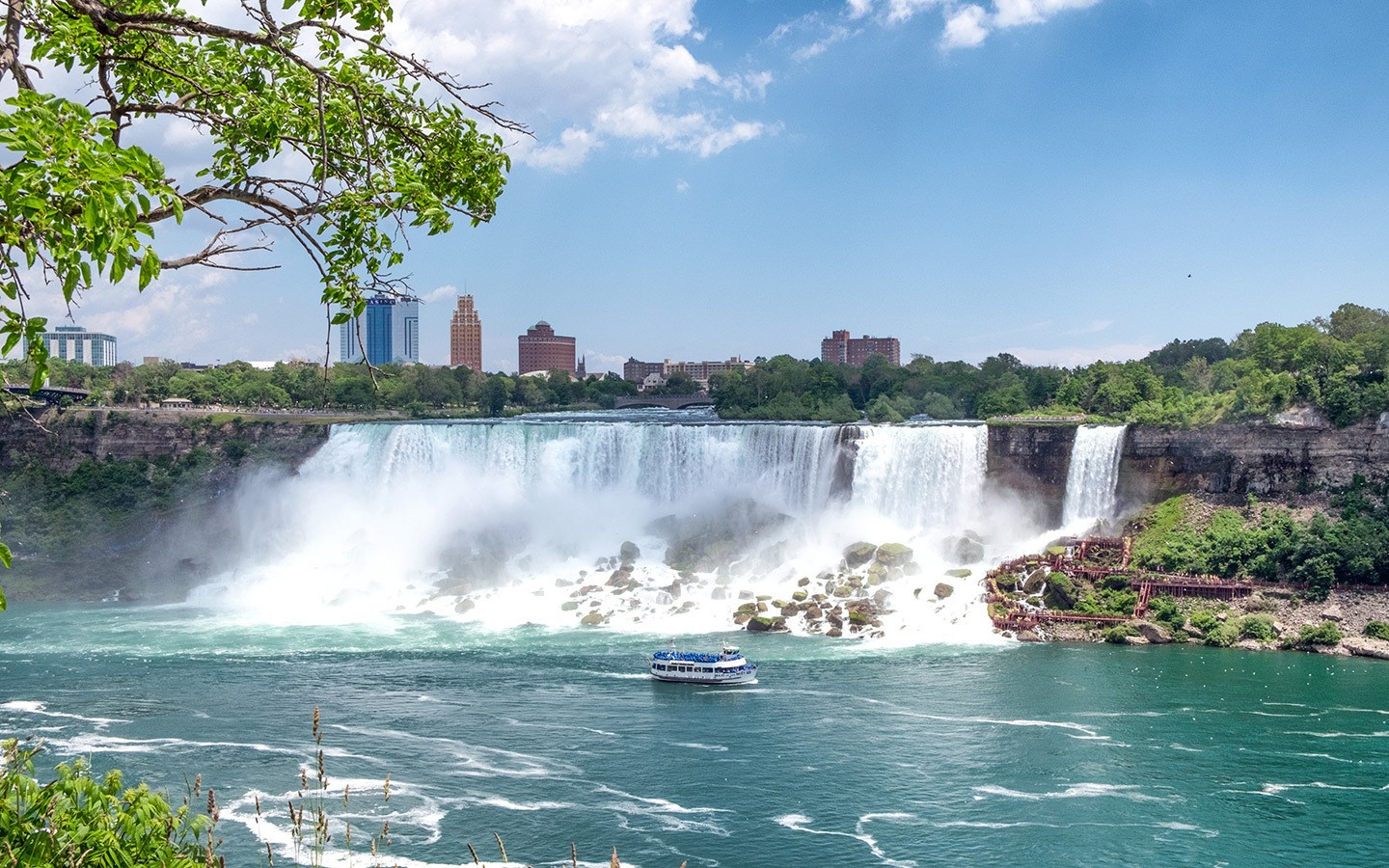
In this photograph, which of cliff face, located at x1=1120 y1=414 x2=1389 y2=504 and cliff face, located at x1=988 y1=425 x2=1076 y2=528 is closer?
cliff face, located at x1=1120 y1=414 x2=1389 y2=504

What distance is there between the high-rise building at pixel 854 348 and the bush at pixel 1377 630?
10650cm

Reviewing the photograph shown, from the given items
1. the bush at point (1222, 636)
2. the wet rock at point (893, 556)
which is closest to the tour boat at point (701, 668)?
the wet rock at point (893, 556)

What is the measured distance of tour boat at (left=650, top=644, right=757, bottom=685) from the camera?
93.2 feet

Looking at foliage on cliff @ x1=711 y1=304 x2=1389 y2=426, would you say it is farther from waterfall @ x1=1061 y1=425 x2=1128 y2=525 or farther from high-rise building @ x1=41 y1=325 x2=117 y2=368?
high-rise building @ x1=41 y1=325 x2=117 y2=368

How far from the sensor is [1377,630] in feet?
106

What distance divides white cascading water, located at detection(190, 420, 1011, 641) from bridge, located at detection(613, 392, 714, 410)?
34.2 m

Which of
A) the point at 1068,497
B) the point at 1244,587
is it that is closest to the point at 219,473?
the point at 1068,497

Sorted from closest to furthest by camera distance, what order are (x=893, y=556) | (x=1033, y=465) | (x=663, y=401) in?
(x=893, y=556), (x=1033, y=465), (x=663, y=401)

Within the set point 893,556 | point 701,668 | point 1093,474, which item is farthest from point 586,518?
point 701,668

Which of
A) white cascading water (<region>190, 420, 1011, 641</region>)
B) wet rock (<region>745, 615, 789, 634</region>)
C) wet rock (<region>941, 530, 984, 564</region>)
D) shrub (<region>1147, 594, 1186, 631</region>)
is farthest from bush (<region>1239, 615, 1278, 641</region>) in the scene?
wet rock (<region>745, 615, 789, 634</region>)

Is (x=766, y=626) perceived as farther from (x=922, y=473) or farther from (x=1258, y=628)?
(x=1258, y=628)

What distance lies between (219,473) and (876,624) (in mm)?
30971

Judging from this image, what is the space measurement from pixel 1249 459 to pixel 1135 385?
33.9 ft

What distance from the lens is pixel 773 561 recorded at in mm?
41656
